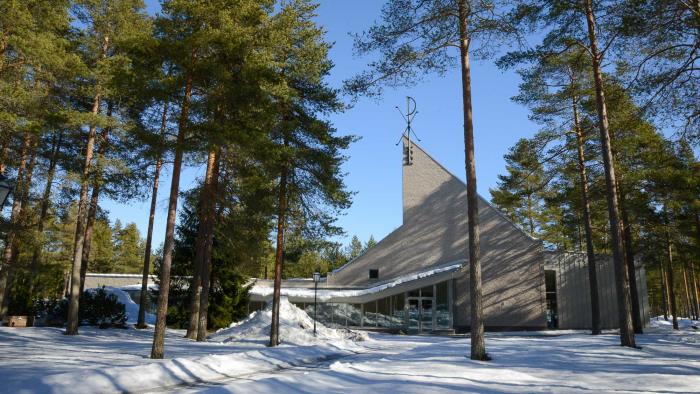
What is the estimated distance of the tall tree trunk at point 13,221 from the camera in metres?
18.9

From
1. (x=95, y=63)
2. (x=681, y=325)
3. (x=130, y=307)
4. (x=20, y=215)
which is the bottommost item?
(x=681, y=325)

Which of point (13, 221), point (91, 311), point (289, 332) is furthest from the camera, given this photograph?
point (91, 311)

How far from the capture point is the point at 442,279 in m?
29.5

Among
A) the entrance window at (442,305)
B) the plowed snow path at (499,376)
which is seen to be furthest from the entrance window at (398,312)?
the plowed snow path at (499,376)

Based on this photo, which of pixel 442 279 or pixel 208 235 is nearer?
pixel 208 235

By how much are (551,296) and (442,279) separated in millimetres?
8020

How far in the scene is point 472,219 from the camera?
12.9m

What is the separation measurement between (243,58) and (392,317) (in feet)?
68.4

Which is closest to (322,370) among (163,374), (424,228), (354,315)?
(163,374)

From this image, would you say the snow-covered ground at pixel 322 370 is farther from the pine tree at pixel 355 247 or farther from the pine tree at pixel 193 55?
the pine tree at pixel 355 247

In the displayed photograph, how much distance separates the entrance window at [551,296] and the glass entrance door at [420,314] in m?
7.62

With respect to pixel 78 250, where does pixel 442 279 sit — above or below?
below

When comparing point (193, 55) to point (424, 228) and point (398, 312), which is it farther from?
point (424, 228)

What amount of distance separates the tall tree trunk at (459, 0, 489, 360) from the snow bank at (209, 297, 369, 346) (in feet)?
30.8
